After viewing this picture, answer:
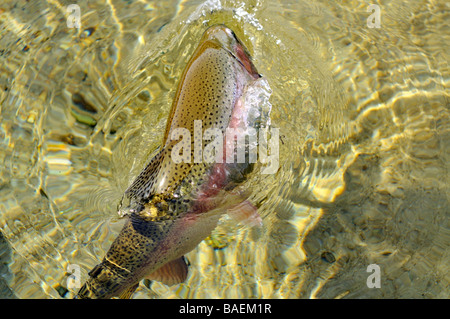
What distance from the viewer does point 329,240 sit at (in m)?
3.09

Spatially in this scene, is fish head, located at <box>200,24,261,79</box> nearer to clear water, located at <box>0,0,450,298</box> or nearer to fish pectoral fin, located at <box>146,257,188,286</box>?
clear water, located at <box>0,0,450,298</box>

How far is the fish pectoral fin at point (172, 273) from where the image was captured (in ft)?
9.02

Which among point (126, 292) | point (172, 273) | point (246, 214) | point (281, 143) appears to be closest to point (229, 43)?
point (281, 143)

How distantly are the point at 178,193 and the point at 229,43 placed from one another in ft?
4.11

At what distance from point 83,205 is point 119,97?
1100mm

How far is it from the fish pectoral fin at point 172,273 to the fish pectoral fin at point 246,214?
55 cm

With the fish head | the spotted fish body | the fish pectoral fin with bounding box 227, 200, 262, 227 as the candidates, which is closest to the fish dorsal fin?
the spotted fish body

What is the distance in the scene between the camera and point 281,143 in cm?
335

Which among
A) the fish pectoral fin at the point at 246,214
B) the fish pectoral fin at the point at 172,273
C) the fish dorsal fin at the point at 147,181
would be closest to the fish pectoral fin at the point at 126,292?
the fish pectoral fin at the point at 172,273

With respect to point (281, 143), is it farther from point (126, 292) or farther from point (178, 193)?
point (126, 292)

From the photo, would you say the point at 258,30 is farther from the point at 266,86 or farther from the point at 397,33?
the point at 397,33

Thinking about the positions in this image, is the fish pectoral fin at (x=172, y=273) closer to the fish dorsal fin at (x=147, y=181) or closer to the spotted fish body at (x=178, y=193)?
the spotted fish body at (x=178, y=193)
